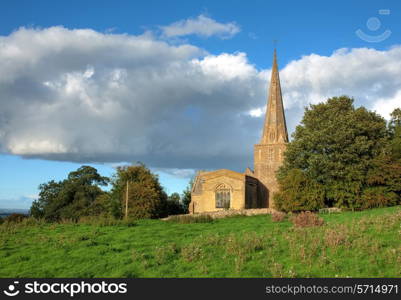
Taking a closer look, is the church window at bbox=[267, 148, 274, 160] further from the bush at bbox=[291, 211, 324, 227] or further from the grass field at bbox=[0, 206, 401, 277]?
the grass field at bbox=[0, 206, 401, 277]

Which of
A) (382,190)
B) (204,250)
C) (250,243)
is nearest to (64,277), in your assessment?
(204,250)

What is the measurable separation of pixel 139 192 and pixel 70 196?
76.1ft

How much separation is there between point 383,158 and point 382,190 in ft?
9.91

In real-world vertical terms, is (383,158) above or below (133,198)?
above

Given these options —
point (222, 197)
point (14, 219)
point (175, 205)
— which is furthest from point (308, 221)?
point (175, 205)

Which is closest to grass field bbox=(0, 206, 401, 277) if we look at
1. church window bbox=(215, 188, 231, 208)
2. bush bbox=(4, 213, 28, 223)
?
bush bbox=(4, 213, 28, 223)

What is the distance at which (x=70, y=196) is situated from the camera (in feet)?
192

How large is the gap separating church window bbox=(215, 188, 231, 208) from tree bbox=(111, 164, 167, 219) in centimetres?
1161

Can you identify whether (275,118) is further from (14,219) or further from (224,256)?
(224,256)

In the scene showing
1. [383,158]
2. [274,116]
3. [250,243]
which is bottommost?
[250,243]

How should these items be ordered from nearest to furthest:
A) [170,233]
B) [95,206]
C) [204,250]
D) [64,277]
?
[64,277] → [204,250] → [170,233] → [95,206]

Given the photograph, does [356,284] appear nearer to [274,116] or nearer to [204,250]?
[204,250]

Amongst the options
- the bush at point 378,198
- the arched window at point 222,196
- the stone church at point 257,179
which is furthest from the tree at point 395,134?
the arched window at point 222,196

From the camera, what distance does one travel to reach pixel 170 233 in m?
19.9
